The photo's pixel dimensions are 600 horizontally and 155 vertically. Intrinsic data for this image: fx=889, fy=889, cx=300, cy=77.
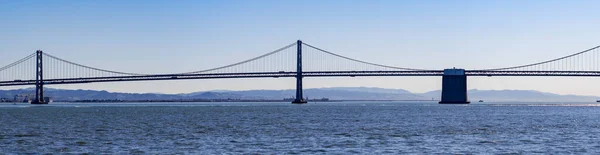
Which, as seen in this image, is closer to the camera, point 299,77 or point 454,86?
point 454,86

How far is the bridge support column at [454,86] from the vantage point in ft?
321

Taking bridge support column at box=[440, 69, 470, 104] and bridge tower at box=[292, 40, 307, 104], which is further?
bridge tower at box=[292, 40, 307, 104]

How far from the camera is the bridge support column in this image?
321 feet

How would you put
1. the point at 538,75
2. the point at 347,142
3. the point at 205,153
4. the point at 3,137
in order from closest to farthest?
1. the point at 205,153
2. the point at 347,142
3. the point at 3,137
4. the point at 538,75

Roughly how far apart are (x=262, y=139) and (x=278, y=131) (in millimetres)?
4705

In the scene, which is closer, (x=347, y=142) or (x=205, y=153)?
(x=205, y=153)

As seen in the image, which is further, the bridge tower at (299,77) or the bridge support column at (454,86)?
the bridge tower at (299,77)

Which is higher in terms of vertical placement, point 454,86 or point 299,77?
point 299,77

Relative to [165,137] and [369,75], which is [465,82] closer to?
[369,75]

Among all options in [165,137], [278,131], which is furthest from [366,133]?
[165,137]

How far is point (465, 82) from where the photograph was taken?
9912 centimetres

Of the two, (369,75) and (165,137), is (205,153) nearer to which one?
(165,137)

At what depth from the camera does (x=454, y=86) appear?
328ft

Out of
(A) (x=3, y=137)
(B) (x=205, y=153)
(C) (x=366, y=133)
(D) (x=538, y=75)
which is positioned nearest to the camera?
(B) (x=205, y=153)
